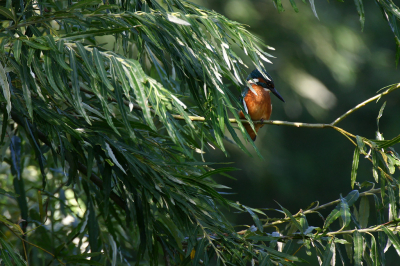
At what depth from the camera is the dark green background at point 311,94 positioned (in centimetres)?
483

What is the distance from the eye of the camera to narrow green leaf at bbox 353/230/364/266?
3.18 ft

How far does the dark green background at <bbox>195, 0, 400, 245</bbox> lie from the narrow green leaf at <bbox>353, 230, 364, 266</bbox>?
329 cm

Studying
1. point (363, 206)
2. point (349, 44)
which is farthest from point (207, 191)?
point (349, 44)

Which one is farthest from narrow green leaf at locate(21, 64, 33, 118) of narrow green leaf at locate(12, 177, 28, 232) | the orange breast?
the orange breast

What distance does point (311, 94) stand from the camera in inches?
195

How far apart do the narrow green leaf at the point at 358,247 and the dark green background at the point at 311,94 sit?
10.8 feet

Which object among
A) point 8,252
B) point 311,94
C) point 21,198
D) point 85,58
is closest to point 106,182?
point 8,252

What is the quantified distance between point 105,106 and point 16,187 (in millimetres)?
806

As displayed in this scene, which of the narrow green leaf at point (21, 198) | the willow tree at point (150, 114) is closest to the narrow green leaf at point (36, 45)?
the willow tree at point (150, 114)

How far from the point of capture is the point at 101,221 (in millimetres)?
1732

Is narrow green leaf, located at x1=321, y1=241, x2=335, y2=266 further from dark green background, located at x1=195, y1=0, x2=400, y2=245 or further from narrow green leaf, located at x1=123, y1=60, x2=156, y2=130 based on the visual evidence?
dark green background, located at x1=195, y1=0, x2=400, y2=245

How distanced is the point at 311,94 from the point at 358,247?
4.11 metres

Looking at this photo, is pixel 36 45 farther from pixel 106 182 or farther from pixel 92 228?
pixel 92 228

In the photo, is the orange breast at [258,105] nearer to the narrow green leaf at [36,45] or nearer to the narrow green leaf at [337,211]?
the narrow green leaf at [337,211]
